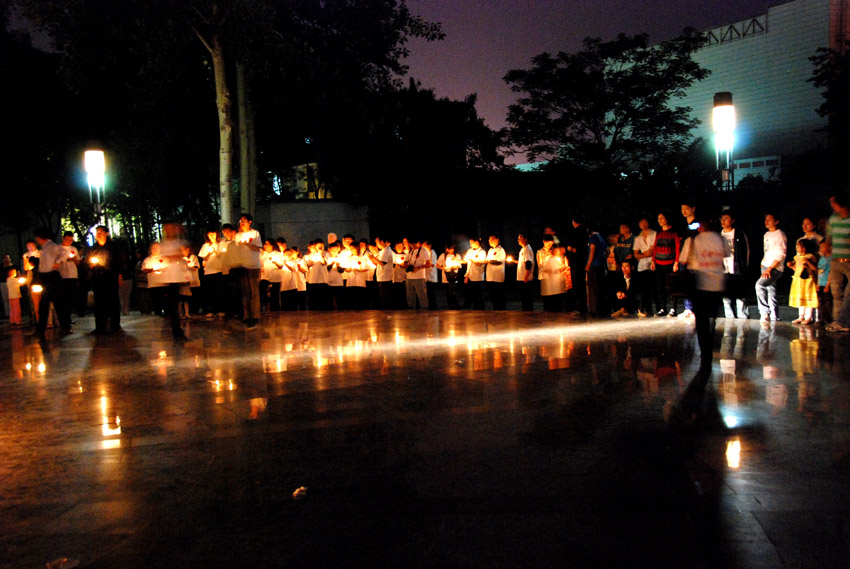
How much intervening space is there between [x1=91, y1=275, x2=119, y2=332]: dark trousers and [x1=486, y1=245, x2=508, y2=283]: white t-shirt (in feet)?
24.1

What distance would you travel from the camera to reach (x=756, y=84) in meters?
49.9

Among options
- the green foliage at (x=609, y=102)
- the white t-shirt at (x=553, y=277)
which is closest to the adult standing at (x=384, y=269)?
the white t-shirt at (x=553, y=277)

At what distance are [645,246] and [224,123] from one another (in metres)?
12.1

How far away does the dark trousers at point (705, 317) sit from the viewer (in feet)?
28.4

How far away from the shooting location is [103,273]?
14352 millimetres

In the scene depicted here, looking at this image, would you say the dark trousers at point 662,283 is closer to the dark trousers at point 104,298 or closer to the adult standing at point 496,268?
the adult standing at point 496,268

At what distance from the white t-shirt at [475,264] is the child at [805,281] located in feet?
21.2

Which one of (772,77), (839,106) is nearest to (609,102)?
(839,106)

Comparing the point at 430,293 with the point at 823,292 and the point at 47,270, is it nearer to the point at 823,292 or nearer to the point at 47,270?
the point at 47,270

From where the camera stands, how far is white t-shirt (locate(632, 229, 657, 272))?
544 inches

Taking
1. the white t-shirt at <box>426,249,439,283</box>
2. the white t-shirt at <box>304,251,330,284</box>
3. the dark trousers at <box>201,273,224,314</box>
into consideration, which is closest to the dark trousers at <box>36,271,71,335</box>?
the dark trousers at <box>201,273,224,314</box>

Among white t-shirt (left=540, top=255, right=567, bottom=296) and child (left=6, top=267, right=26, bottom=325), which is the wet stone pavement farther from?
child (left=6, top=267, right=26, bottom=325)

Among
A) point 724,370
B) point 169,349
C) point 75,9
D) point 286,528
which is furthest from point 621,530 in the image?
point 75,9

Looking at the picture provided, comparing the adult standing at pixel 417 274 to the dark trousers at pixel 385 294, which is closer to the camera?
the adult standing at pixel 417 274
